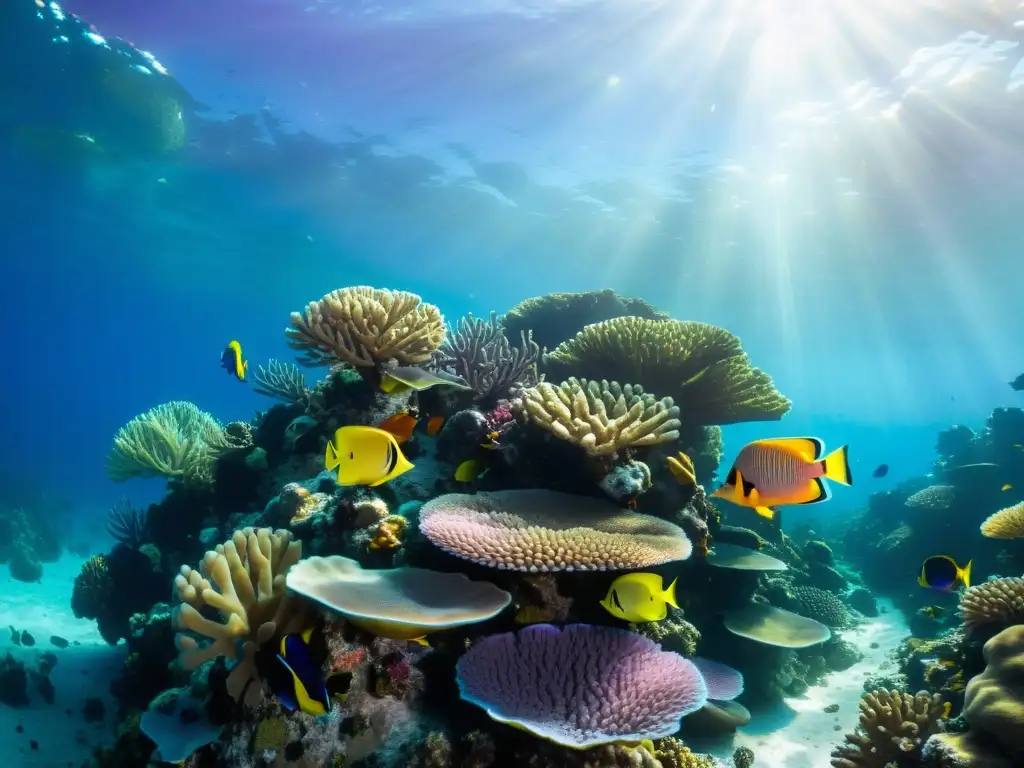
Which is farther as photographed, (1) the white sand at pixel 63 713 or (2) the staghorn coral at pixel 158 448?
(2) the staghorn coral at pixel 158 448

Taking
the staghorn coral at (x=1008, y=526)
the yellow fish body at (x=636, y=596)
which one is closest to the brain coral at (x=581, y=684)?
the yellow fish body at (x=636, y=596)

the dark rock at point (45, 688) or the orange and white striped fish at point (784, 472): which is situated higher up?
the orange and white striped fish at point (784, 472)

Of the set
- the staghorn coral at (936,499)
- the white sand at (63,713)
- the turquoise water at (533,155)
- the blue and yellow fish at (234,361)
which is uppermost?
the turquoise water at (533,155)

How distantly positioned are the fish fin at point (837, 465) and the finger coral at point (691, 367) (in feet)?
10.7

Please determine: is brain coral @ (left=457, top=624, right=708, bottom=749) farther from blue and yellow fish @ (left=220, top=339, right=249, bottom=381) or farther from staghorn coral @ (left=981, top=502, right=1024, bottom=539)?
blue and yellow fish @ (left=220, top=339, right=249, bottom=381)

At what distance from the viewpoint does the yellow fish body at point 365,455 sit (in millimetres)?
2732

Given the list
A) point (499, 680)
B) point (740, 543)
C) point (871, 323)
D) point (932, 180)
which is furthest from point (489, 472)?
point (871, 323)

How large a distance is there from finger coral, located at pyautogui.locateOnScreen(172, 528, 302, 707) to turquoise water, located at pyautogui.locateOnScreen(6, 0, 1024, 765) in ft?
11.7

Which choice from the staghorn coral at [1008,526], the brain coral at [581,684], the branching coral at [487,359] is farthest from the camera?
the branching coral at [487,359]

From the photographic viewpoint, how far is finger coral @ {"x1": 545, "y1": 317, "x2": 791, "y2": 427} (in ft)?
18.9

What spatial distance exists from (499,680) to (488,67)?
22.4 metres

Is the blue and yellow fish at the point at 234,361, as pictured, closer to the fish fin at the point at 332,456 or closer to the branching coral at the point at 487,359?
the branching coral at the point at 487,359

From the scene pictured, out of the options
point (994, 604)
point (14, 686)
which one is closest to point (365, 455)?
point (994, 604)

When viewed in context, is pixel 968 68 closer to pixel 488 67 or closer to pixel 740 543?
pixel 488 67
